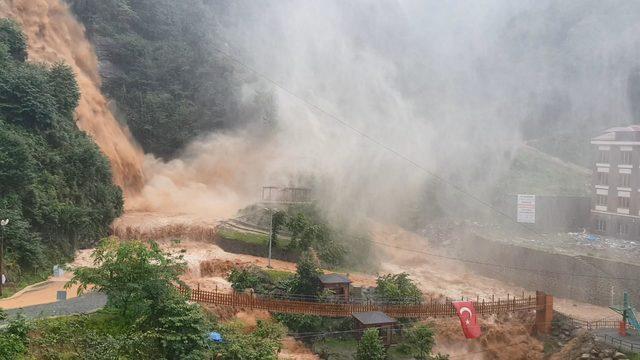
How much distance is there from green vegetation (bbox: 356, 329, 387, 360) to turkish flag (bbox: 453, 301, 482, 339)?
158 inches

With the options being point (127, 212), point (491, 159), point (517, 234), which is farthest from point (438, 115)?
point (127, 212)

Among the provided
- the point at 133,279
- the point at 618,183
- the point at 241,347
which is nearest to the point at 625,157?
the point at 618,183

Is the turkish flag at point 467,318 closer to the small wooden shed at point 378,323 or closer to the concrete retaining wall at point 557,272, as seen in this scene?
the small wooden shed at point 378,323

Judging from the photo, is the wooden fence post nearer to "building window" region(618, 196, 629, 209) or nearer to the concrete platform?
the concrete platform

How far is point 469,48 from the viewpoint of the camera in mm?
66500

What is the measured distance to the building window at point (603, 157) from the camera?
38000 mm

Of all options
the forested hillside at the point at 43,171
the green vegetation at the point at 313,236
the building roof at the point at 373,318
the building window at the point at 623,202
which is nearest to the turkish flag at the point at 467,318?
the building roof at the point at 373,318

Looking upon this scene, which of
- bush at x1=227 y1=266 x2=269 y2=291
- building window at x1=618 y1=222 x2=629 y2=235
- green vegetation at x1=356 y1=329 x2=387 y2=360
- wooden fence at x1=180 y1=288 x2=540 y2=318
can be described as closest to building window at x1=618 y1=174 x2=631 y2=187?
building window at x1=618 y1=222 x2=629 y2=235

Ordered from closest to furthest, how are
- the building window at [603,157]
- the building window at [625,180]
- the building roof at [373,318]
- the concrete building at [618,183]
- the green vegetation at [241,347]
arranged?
the green vegetation at [241,347]
the building roof at [373,318]
the concrete building at [618,183]
the building window at [625,180]
the building window at [603,157]

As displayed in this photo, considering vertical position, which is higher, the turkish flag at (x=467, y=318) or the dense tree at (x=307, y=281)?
the dense tree at (x=307, y=281)

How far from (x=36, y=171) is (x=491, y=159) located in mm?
38224

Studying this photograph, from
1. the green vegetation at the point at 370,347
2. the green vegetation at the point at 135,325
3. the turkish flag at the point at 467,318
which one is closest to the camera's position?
the green vegetation at the point at 135,325

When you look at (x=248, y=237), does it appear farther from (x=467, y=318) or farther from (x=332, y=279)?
(x=467, y=318)

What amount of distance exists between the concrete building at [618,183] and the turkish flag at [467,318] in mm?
18286
